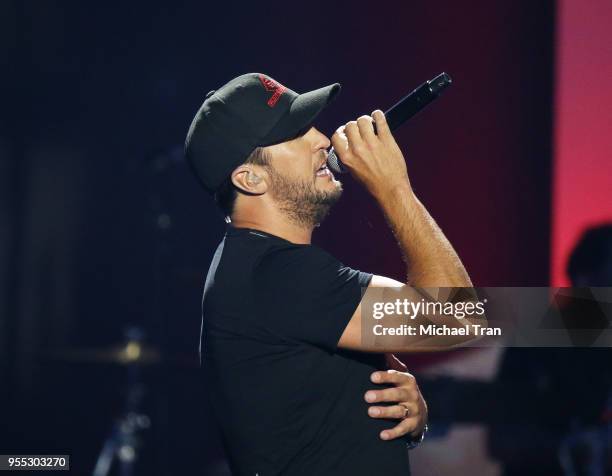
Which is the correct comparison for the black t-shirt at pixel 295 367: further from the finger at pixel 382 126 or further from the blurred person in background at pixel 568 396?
the blurred person in background at pixel 568 396

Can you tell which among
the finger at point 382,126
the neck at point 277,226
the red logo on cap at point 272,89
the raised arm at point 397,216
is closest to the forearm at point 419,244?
the raised arm at point 397,216

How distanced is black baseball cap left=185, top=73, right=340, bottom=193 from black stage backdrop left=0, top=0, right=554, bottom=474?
1.57 m

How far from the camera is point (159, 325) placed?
137 inches

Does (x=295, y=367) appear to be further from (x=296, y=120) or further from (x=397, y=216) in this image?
(x=296, y=120)

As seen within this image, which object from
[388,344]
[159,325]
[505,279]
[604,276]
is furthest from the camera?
[159,325]

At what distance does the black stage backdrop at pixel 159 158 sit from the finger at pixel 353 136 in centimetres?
166

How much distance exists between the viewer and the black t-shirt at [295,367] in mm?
1471

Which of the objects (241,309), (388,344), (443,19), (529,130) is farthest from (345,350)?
(443,19)

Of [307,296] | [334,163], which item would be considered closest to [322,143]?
[334,163]

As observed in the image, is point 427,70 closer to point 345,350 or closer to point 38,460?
point 345,350

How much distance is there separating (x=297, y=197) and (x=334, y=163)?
0.11m

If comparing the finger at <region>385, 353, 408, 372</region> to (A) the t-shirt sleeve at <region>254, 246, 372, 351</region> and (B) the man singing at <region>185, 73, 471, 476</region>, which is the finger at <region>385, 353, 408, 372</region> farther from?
(A) the t-shirt sleeve at <region>254, 246, 372, 351</region>

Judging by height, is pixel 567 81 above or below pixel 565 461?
above

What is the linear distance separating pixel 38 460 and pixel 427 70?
7.65 feet
